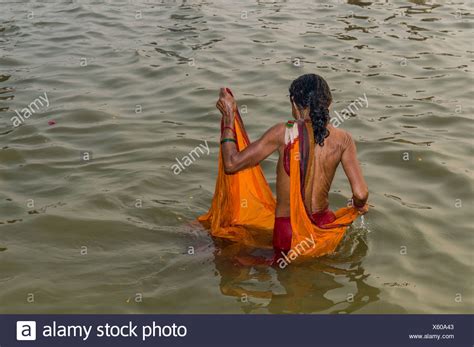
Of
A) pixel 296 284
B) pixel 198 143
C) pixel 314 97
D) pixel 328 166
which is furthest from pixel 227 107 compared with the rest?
pixel 198 143

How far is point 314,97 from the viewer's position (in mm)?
5465

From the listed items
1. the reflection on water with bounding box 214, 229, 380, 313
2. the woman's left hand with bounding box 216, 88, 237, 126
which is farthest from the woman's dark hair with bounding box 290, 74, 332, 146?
the reflection on water with bounding box 214, 229, 380, 313

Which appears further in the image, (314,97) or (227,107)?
(227,107)

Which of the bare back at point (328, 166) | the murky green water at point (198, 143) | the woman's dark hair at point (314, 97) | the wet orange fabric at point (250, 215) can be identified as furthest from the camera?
the wet orange fabric at point (250, 215)

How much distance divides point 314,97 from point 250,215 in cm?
130

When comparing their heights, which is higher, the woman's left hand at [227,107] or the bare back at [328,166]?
the woman's left hand at [227,107]

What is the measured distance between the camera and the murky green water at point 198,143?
18.9 feet

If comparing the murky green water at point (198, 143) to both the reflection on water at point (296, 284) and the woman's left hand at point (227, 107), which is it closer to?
the reflection on water at point (296, 284)

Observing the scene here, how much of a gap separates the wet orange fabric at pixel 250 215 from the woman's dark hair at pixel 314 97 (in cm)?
68

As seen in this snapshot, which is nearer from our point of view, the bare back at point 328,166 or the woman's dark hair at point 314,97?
the woman's dark hair at point 314,97

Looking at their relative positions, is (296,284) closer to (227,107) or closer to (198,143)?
(227,107)

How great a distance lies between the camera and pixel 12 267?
6020 millimetres

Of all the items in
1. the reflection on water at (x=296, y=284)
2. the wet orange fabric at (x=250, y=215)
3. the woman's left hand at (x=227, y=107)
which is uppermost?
the woman's left hand at (x=227, y=107)

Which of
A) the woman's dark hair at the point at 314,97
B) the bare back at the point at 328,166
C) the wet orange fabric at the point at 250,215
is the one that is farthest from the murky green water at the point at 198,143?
the woman's dark hair at the point at 314,97
